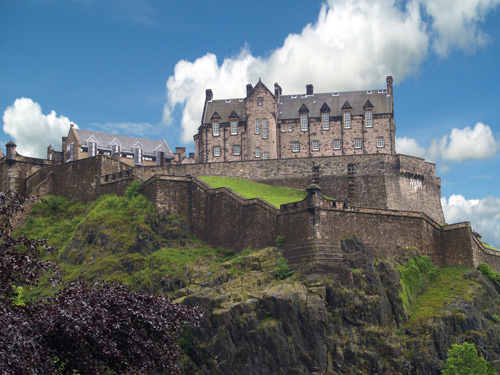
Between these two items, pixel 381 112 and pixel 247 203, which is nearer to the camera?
pixel 247 203

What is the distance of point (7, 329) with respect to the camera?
16.8 metres

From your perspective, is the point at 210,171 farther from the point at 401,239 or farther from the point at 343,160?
the point at 401,239

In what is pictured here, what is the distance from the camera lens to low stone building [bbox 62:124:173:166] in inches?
3194

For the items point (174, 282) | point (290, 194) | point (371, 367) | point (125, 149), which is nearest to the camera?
point (371, 367)

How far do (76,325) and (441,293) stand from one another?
35421 millimetres

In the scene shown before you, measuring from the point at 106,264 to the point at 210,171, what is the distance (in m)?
16.7

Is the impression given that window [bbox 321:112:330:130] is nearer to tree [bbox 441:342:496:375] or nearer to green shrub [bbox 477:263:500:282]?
green shrub [bbox 477:263:500:282]

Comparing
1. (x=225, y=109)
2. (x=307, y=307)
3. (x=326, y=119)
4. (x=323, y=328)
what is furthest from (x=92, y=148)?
(x=323, y=328)

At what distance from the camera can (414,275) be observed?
49438 mm

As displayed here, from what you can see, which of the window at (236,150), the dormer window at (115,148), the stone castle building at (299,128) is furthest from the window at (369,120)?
the dormer window at (115,148)

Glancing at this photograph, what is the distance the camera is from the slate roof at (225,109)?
247 ft

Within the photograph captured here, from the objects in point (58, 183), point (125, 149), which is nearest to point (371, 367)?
point (58, 183)

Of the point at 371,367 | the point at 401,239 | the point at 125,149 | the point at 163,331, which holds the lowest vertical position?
the point at 371,367

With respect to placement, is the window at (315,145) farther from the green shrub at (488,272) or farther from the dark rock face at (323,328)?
the dark rock face at (323,328)
